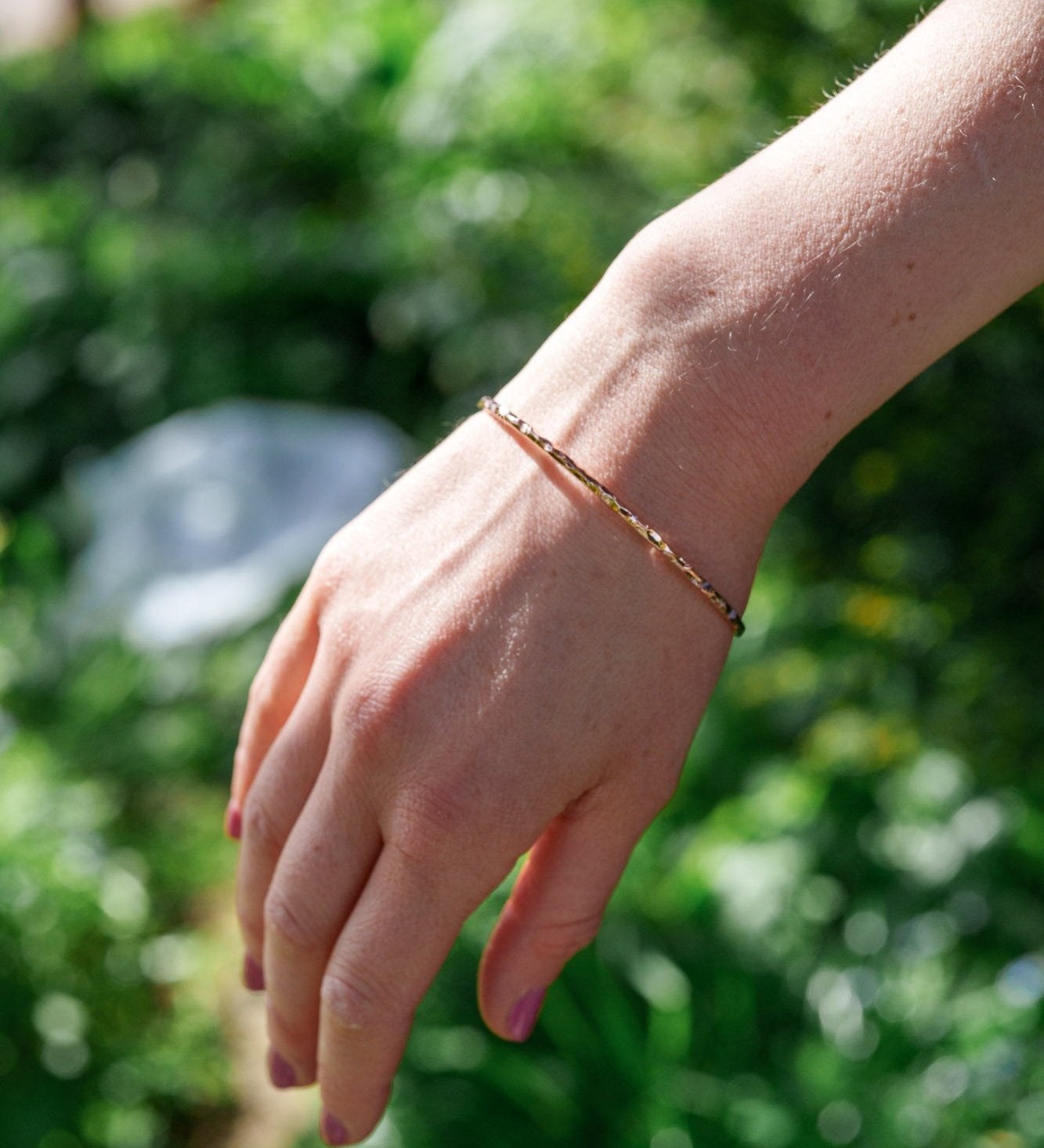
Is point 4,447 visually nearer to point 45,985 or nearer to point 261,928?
point 45,985

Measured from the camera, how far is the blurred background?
2129mm

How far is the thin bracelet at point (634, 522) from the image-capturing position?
3.38ft

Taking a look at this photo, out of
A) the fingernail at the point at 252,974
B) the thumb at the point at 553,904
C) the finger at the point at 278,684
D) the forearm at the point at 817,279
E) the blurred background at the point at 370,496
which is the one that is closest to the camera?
the forearm at the point at 817,279

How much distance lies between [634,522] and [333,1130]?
2.40ft

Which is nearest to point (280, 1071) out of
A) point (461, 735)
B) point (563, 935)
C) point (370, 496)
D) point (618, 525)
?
point (563, 935)

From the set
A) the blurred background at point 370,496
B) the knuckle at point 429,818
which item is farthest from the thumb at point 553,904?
the blurred background at point 370,496

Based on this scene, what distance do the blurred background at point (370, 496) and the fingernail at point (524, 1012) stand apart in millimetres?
832

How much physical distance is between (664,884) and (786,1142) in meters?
0.76

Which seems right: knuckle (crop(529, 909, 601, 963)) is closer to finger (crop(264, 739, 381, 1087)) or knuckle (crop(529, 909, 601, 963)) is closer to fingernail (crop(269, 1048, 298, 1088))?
finger (crop(264, 739, 381, 1087))

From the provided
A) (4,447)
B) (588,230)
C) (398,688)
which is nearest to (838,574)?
(588,230)

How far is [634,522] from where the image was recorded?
40.5 inches

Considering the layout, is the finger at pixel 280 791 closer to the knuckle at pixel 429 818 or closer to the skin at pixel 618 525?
the skin at pixel 618 525

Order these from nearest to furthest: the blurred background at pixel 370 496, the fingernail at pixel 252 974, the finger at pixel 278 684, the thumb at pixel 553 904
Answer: the thumb at pixel 553 904 → the finger at pixel 278 684 → the fingernail at pixel 252 974 → the blurred background at pixel 370 496

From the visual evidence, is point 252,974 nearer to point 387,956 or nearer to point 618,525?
point 387,956
